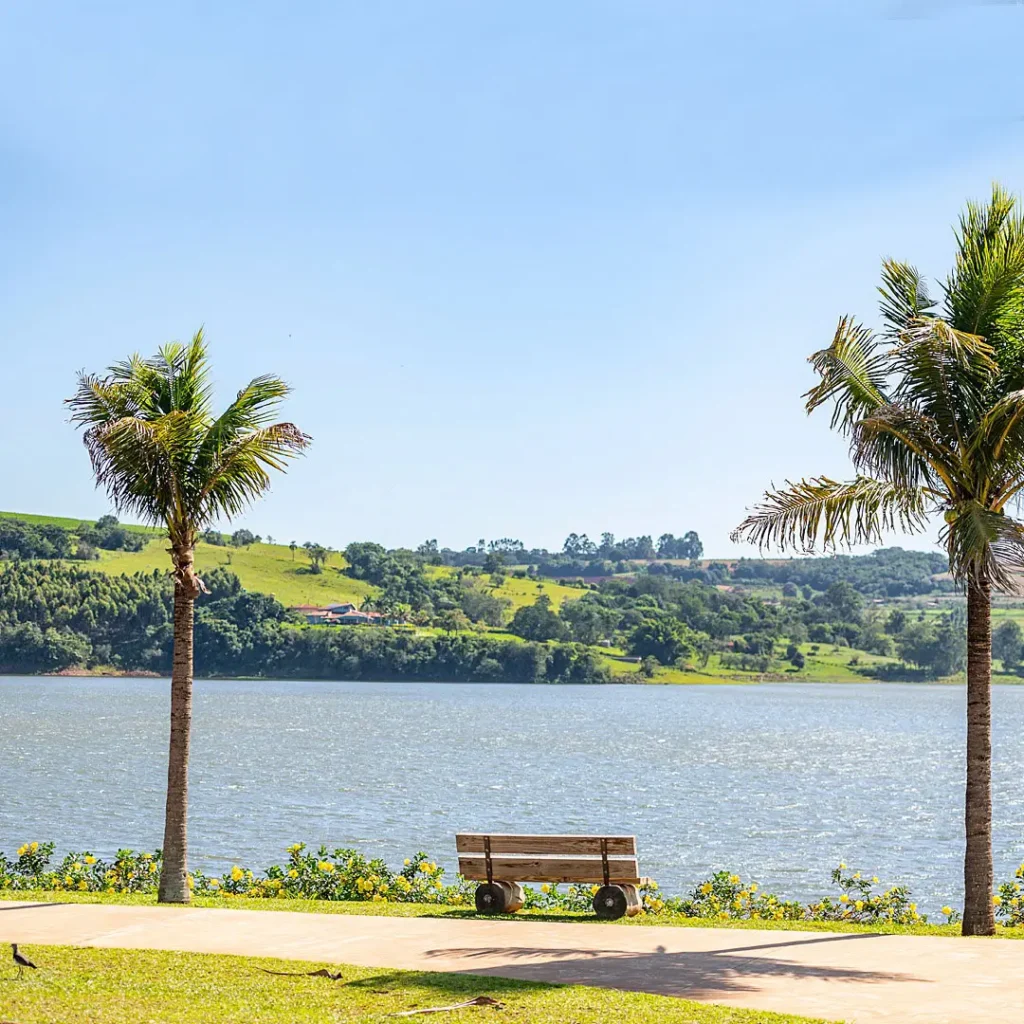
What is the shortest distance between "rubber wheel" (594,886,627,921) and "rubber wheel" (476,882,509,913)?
3.96ft

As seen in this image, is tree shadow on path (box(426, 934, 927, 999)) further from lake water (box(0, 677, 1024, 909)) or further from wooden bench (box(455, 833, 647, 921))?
lake water (box(0, 677, 1024, 909))

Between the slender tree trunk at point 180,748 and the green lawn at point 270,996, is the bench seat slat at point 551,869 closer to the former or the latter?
the slender tree trunk at point 180,748

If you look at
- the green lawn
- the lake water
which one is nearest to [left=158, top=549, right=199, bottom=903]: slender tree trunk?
the green lawn

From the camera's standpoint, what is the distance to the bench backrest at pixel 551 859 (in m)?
17.0

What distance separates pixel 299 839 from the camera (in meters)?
36.8

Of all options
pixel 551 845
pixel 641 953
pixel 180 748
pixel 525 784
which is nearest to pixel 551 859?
pixel 551 845

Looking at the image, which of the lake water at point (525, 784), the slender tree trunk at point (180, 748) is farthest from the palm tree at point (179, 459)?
the lake water at point (525, 784)

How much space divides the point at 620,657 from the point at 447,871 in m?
171

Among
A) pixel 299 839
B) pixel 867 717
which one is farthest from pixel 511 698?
pixel 299 839

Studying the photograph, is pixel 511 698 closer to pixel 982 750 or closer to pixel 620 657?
pixel 620 657

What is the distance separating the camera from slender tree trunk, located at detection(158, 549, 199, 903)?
18281mm

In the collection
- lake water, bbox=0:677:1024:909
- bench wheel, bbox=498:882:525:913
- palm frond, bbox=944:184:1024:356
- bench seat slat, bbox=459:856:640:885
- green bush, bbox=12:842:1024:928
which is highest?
palm frond, bbox=944:184:1024:356

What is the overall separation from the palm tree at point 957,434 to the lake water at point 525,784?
44.6 feet

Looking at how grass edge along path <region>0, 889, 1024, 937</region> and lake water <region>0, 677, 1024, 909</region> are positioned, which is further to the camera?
lake water <region>0, 677, 1024, 909</region>
